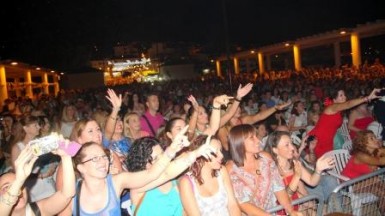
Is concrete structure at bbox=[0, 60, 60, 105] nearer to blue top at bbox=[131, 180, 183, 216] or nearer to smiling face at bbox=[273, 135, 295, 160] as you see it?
smiling face at bbox=[273, 135, 295, 160]

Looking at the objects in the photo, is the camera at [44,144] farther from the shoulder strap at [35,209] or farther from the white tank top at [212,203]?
the white tank top at [212,203]

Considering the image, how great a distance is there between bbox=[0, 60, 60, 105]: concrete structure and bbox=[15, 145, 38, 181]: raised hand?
58.7ft

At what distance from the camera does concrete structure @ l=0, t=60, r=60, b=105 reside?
20.3 meters

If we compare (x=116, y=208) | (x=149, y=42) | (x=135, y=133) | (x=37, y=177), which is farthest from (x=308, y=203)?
(x=149, y=42)

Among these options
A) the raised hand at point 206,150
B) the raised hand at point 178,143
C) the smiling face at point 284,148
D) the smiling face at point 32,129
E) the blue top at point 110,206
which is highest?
the smiling face at point 32,129

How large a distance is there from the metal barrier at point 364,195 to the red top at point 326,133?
5.47 ft

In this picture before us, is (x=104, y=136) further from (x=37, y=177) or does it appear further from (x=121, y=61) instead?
(x=121, y=61)

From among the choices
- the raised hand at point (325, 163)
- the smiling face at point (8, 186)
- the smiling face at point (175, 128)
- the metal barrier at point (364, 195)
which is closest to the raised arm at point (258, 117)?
the smiling face at point (175, 128)

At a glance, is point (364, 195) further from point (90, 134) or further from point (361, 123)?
point (361, 123)

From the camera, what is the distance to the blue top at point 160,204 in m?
3.42

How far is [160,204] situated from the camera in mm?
3475

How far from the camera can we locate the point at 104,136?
543cm

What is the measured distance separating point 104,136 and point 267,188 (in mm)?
2485

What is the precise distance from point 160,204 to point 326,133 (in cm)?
373
